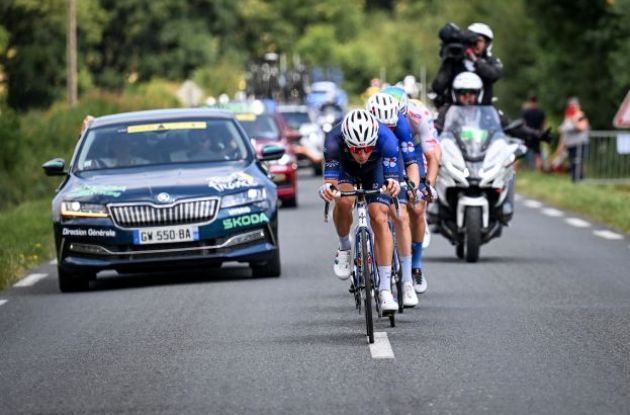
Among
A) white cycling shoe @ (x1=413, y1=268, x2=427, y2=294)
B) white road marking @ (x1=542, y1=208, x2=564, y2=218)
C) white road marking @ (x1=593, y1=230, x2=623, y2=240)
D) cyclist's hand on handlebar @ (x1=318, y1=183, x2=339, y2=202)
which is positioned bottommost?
white road marking @ (x1=542, y1=208, x2=564, y2=218)

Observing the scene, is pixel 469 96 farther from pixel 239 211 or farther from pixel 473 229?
pixel 239 211

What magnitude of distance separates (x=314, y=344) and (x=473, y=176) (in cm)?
648

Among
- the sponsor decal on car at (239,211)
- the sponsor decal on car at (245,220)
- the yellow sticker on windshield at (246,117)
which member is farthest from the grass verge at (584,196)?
the sponsor decal on car at (239,211)

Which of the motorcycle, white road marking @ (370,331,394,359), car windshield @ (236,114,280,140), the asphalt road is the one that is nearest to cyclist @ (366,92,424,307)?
the asphalt road

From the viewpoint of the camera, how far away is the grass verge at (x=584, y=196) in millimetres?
23259

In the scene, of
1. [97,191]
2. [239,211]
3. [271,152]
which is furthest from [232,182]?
[97,191]

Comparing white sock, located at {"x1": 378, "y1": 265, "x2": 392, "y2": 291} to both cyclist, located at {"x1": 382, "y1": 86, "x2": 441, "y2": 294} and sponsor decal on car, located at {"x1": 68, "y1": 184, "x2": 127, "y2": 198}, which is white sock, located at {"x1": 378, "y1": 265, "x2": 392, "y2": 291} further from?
sponsor decal on car, located at {"x1": 68, "y1": 184, "x2": 127, "y2": 198}

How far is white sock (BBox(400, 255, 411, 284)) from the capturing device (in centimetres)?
1261

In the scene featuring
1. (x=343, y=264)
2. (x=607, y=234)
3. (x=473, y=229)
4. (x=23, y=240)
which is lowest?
(x=607, y=234)

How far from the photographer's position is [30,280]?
1627 cm

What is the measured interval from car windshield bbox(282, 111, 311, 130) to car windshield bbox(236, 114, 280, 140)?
483 inches

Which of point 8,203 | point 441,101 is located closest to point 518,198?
point 8,203

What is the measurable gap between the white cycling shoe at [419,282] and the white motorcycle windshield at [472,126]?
164 inches

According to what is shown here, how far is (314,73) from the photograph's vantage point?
76875 mm
